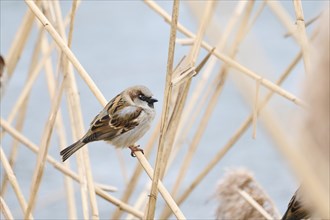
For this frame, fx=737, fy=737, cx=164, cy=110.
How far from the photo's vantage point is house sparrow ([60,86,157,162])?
281 centimetres

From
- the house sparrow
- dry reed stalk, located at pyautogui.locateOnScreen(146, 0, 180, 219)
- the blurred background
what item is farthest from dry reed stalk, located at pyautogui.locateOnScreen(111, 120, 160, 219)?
dry reed stalk, located at pyautogui.locateOnScreen(146, 0, 180, 219)

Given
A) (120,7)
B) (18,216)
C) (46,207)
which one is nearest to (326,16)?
(18,216)

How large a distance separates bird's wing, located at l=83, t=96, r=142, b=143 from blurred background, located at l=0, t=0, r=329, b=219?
91 cm

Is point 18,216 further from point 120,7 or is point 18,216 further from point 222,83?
point 120,7

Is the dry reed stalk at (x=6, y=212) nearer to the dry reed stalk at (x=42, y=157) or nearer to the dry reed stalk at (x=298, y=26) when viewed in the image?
the dry reed stalk at (x=42, y=157)

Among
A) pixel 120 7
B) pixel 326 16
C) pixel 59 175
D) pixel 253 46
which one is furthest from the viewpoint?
pixel 120 7

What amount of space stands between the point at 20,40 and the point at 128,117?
532 millimetres

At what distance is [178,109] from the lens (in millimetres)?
2141

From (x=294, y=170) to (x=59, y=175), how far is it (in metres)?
3.81

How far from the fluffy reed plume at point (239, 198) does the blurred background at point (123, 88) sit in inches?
27.4

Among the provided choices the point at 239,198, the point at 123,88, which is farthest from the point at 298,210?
the point at 123,88

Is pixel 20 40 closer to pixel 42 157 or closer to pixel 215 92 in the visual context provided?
Result: pixel 42 157

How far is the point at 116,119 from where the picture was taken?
2852 mm

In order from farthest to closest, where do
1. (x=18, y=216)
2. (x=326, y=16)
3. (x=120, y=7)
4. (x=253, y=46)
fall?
1. (x=120, y=7)
2. (x=18, y=216)
3. (x=253, y=46)
4. (x=326, y=16)
